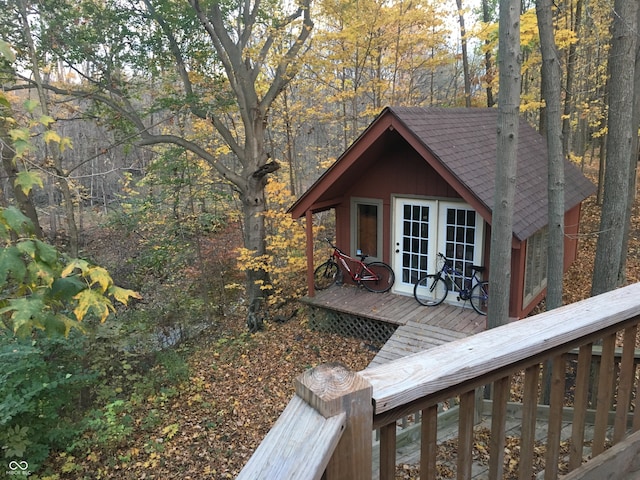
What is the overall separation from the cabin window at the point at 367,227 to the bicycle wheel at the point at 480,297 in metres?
2.15

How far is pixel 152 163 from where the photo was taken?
40.8ft

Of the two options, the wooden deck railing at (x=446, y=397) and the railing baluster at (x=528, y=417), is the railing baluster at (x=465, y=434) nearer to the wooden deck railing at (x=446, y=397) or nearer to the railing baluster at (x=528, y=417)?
the wooden deck railing at (x=446, y=397)

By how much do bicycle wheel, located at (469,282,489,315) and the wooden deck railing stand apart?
6.51m

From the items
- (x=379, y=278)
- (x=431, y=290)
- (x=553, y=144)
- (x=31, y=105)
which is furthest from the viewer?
(x=379, y=278)

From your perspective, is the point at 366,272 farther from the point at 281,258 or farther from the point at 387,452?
the point at 387,452

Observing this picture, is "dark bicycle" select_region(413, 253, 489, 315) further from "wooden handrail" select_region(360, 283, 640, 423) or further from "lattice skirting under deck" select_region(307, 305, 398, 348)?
"wooden handrail" select_region(360, 283, 640, 423)

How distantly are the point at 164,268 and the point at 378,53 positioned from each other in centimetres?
967

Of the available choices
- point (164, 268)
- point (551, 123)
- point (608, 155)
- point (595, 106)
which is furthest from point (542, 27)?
point (595, 106)

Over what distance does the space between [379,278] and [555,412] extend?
810 cm

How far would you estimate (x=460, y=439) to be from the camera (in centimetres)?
134

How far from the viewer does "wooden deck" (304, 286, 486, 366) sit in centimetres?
723

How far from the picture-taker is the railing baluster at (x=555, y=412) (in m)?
1.55

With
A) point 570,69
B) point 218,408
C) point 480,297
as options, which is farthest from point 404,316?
point 570,69

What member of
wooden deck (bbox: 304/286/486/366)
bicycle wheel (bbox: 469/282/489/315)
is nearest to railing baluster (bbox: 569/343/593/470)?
wooden deck (bbox: 304/286/486/366)
